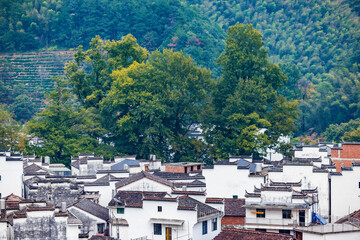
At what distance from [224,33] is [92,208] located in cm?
8091

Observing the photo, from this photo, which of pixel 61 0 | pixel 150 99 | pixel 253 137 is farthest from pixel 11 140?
pixel 61 0

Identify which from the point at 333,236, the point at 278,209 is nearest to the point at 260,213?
the point at 278,209

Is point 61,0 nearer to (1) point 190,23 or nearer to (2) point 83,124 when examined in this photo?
(1) point 190,23

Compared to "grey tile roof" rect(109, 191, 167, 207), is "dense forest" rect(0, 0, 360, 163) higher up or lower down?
higher up

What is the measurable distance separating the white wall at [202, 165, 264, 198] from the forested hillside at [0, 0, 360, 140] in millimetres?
47463

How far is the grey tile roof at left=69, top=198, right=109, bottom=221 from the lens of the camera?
38850mm

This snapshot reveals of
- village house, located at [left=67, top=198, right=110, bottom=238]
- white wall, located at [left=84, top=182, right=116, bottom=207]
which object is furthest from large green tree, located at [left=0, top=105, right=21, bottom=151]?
village house, located at [left=67, top=198, right=110, bottom=238]

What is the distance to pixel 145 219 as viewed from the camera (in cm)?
3509

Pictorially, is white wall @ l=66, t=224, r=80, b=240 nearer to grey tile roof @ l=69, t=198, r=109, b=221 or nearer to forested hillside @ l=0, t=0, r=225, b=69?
grey tile roof @ l=69, t=198, r=109, b=221

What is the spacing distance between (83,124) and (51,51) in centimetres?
4938

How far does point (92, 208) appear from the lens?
39.7m

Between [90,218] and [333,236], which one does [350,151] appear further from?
[333,236]

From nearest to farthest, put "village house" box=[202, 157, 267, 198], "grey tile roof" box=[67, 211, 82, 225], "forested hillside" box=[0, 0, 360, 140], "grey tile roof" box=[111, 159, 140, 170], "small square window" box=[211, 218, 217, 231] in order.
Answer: "grey tile roof" box=[67, 211, 82, 225]
"small square window" box=[211, 218, 217, 231]
"village house" box=[202, 157, 267, 198]
"grey tile roof" box=[111, 159, 140, 170]
"forested hillside" box=[0, 0, 360, 140]

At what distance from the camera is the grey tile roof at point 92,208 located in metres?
38.8
